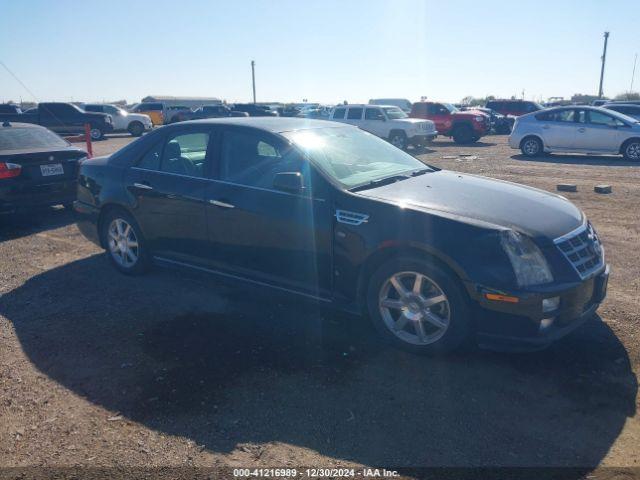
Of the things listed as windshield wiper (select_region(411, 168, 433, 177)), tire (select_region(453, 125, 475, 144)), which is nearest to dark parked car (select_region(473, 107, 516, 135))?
tire (select_region(453, 125, 475, 144))

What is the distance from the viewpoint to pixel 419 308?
397 cm

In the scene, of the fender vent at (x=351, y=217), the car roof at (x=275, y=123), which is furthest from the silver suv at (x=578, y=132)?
the fender vent at (x=351, y=217)

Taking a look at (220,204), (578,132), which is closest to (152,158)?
(220,204)

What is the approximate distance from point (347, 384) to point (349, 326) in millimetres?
918

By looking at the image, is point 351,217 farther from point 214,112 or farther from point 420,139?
point 214,112

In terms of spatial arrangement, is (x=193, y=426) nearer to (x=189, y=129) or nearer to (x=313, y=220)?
(x=313, y=220)

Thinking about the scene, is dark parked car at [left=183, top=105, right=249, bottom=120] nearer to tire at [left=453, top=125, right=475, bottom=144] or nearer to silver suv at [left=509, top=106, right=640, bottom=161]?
tire at [left=453, top=125, right=475, bottom=144]

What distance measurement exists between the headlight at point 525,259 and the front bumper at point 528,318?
9 centimetres

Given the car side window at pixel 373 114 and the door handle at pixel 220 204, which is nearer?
the door handle at pixel 220 204

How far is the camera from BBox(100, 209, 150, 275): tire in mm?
5750

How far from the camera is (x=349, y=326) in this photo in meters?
4.61

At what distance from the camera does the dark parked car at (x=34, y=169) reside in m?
7.53

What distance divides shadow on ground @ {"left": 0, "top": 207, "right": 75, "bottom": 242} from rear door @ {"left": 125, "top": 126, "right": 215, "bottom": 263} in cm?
317

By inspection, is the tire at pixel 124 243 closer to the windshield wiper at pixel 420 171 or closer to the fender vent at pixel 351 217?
the fender vent at pixel 351 217
